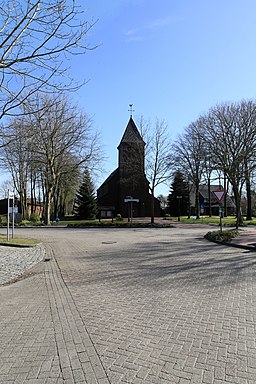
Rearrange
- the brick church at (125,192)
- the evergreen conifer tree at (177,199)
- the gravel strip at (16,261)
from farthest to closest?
the evergreen conifer tree at (177,199) < the brick church at (125,192) < the gravel strip at (16,261)

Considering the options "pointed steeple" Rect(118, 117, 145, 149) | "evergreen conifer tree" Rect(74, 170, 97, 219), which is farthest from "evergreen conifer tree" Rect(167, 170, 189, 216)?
"evergreen conifer tree" Rect(74, 170, 97, 219)

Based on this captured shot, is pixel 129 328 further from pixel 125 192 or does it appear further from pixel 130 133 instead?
pixel 130 133

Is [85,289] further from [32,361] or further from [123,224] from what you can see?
[123,224]

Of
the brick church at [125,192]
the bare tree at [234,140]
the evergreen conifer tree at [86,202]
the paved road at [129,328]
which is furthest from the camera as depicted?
the brick church at [125,192]

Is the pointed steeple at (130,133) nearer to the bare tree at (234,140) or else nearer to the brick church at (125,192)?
the brick church at (125,192)

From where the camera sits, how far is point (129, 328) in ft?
16.0

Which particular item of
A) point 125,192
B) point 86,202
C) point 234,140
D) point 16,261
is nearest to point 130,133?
point 125,192

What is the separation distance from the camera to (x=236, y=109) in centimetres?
3170

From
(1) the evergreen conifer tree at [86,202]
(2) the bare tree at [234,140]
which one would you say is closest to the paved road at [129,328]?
(2) the bare tree at [234,140]

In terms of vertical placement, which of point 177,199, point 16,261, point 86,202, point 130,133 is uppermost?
point 130,133

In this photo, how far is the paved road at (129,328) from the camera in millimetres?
3496

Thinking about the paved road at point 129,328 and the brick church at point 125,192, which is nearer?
the paved road at point 129,328

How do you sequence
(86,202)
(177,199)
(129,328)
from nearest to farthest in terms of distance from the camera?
1. (129,328)
2. (86,202)
3. (177,199)

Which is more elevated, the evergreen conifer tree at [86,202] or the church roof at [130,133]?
the church roof at [130,133]
